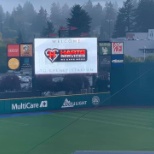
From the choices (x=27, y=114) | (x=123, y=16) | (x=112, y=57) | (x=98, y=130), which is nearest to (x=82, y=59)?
(x=112, y=57)

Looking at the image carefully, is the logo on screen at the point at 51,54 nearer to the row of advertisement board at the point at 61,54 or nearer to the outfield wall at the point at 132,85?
the row of advertisement board at the point at 61,54

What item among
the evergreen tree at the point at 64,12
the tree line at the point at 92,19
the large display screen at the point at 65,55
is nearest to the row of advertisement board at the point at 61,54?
the large display screen at the point at 65,55

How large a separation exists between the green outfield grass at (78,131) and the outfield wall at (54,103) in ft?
1.93

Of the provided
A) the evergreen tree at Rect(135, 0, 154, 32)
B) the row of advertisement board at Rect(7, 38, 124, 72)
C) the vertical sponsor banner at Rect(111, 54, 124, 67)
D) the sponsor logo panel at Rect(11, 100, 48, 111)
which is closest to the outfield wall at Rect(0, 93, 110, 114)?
the sponsor logo panel at Rect(11, 100, 48, 111)

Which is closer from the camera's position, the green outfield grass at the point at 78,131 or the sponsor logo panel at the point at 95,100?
the green outfield grass at the point at 78,131

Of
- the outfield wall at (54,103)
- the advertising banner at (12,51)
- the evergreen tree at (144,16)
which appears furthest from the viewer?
the evergreen tree at (144,16)

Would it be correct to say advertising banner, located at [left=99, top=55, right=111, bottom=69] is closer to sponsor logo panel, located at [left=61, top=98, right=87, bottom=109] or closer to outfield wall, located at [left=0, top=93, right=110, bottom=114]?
outfield wall, located at [left=0, top=93, right=110, bottom=114]

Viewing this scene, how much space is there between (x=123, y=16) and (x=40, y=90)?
12.0 metres

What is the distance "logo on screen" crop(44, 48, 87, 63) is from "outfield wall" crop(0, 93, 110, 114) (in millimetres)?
1601

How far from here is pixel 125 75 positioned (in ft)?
77.4

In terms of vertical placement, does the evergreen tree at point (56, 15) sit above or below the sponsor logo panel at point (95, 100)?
above

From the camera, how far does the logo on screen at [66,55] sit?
21.9m

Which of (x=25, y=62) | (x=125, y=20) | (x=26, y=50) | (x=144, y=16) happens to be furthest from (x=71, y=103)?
(x=144, y=16)

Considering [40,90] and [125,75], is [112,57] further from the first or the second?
[40,90]
